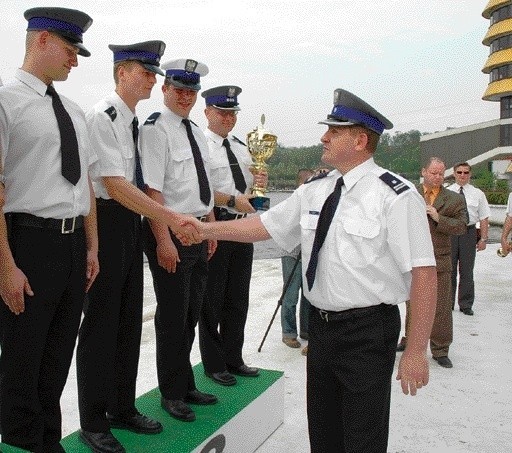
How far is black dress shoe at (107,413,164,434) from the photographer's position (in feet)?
9.60

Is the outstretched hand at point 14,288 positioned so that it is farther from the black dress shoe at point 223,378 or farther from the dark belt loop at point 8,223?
the black dress shoe at point 223,378

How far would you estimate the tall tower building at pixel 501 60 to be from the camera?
138ft

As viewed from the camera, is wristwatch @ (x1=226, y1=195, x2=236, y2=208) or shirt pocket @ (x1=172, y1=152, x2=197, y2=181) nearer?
shirt pocket @ (x1=172, y1=152, x2=197, y2=181)

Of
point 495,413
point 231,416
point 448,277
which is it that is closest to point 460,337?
point 448,277

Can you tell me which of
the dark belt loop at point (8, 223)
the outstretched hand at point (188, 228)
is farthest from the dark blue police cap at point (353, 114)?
the dark belt loop at point (8, 223)

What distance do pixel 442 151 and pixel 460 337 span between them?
158ft

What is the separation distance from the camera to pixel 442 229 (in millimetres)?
4809

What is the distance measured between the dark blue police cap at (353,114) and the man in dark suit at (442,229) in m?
2.60

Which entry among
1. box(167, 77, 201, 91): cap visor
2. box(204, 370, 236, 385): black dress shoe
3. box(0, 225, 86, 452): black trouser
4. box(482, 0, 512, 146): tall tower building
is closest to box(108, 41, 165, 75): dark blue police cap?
box(167, 77, 201, 91): cap visor

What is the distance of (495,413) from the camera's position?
4055mm

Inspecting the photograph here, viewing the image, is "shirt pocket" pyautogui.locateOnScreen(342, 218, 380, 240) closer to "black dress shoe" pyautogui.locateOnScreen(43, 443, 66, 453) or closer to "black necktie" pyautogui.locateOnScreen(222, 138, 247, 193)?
"black dress shoe" pyautogui.locateOnScreen(43, 443, 66, 453)

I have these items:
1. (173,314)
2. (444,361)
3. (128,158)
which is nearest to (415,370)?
(173,314)

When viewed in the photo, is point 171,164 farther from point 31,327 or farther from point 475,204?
point 475,204

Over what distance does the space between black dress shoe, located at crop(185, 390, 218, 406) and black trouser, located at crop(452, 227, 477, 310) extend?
15.2ft
